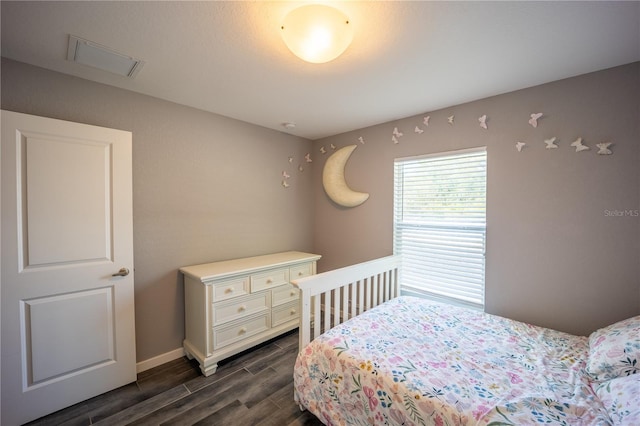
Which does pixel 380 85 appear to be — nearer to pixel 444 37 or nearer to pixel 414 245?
pixel 444 37

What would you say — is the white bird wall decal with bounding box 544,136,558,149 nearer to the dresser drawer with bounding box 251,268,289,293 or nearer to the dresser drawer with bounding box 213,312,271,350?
the dresser drawer with bounding box 251,268,289,293

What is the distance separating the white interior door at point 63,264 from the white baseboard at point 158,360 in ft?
0.50

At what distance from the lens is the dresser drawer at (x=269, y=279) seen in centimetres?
244

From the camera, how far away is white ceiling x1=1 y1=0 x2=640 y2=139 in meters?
1.25

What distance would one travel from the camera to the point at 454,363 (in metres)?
1.43

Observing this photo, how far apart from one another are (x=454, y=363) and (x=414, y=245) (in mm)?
1349

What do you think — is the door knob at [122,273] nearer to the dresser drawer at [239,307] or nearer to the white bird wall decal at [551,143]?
the dresser drawer at [239,307]

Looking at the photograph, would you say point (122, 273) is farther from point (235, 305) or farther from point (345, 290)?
point (345, 290)

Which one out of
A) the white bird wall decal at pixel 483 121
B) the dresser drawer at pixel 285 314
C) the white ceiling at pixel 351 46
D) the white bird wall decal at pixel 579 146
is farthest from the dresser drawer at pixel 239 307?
the white bird wall decal at pixel 579 146

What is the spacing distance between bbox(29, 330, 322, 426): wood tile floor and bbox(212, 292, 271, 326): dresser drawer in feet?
1.37

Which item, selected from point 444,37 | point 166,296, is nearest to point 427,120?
point 444,37

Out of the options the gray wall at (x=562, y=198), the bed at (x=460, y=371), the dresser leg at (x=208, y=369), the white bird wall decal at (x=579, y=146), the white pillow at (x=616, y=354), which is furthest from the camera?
the dresser leg at (x=208, y=369)

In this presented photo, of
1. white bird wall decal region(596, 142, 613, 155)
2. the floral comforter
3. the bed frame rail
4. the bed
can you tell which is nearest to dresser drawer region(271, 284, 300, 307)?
the bed frame rail

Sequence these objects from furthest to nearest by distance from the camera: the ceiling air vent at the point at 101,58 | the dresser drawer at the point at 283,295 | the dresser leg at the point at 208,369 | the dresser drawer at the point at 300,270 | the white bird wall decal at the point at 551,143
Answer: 1. the dresser drawer at the point at 300,270
2. the dresser drawer at the point at 283,295
3. the dresser leg at the point at 208,369
4. the white bird wall decal at the point at 551,143
5. the ceiling air vent at the point at 101,58
